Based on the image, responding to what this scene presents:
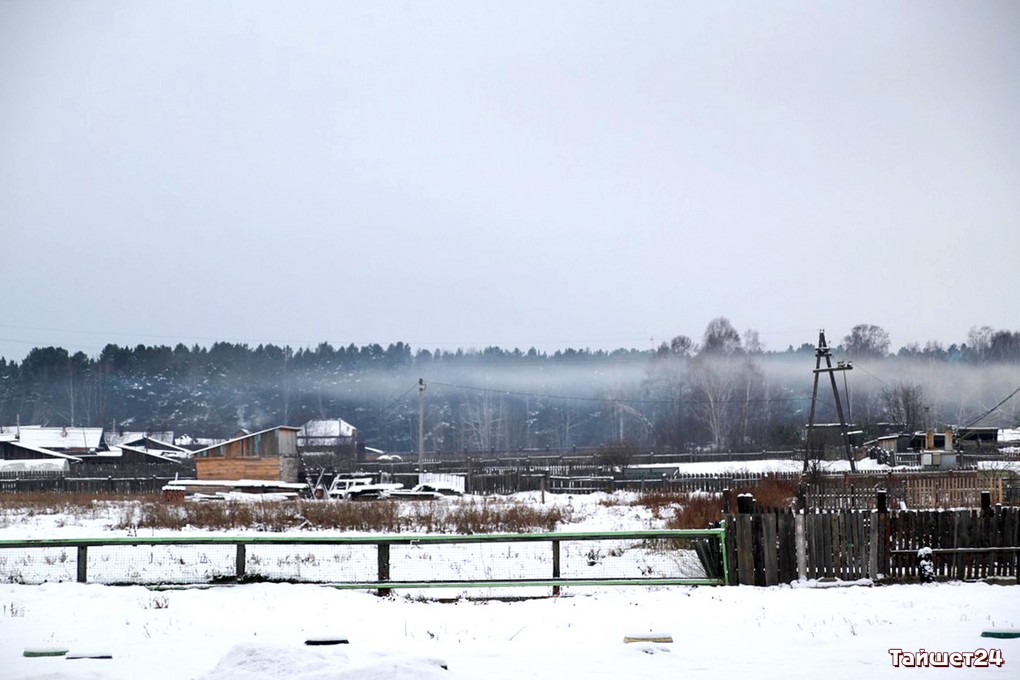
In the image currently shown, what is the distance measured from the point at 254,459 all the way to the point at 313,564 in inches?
1415

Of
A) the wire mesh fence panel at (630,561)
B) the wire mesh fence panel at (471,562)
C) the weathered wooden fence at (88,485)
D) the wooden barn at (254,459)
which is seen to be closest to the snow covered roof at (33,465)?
the weathered wooden fence at (88,485)

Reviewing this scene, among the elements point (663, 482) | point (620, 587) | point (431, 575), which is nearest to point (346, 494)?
point (663, 482)

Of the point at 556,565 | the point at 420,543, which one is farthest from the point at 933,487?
the point at 420,543

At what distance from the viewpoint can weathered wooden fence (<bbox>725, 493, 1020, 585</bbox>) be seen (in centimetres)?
1433

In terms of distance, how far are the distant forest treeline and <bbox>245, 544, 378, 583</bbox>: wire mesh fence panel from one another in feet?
254

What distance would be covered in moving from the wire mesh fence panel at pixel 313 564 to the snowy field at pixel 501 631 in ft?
5.16

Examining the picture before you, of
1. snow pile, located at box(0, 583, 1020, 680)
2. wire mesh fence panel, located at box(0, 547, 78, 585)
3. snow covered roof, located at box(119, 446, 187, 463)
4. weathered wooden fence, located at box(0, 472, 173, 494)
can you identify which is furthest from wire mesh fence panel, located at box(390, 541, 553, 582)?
snow covered roof, located at box(119, 446, 187, 463)

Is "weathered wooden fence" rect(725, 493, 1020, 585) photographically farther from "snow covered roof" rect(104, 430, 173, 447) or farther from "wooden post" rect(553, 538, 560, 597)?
"snow covered roof" rect(104, 430, 173, 447)

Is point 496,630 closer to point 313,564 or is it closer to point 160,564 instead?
point 313,564

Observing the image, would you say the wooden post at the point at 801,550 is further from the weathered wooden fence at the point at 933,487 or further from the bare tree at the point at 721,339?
the bare tree at the point at 721,339

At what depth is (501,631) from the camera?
1117 cm

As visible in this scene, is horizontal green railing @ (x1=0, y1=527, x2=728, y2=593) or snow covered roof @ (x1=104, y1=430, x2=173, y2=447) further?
snow covered roof @ (x1=104, y1=430, x2=173, y2=447)

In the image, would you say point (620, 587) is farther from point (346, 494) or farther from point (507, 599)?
point (346, 494)

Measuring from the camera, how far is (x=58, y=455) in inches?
2837
